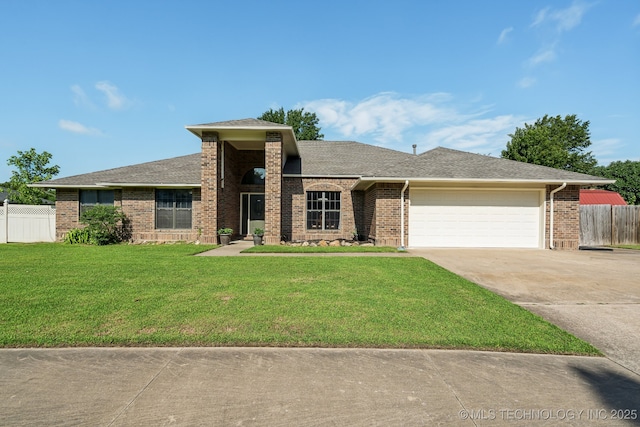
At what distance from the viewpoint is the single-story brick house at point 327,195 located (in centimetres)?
1252

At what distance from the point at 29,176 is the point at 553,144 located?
158 feet

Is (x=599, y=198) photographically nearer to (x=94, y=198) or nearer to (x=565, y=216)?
(x=565, y=216)

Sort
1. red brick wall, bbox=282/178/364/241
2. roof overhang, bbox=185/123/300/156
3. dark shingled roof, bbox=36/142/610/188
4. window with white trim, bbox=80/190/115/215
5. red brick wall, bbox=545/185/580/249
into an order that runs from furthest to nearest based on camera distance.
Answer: window with white trim, bbox=80/190/115/215, red brick wall, bbox=282/178/364/241, roof overhang, bbox=185/123/300/156, red brick wall, bbox=545/185/580/249, dark shingled roof, bbox=36/142/610/188

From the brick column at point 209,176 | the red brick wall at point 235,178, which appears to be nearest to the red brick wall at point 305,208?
the red brick wall at point 235,178

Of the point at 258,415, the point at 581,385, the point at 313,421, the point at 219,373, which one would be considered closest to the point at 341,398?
the point at 313,421

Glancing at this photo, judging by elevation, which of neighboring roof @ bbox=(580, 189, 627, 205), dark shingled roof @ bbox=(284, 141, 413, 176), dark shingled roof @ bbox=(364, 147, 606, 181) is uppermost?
dark shingled roof @ bbox=(284, 141, 413, 176)

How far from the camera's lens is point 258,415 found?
2275 millimetres

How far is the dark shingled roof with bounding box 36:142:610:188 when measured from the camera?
1237 centimetres

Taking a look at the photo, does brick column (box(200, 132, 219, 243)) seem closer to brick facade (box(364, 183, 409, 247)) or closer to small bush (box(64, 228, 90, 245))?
small bush (box(64, 228, 90, 245))

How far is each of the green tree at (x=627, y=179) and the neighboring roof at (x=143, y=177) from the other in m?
54.9

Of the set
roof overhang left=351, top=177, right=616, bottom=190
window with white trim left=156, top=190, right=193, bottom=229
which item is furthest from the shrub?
roof overhang left=351, top=177, right=616, bottom=190

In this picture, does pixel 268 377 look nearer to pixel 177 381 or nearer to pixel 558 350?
pixel 177 381

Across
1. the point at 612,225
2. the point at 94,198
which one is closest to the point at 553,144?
the point at 612,225

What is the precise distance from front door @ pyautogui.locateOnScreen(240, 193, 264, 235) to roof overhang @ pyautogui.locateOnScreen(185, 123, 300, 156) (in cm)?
269
